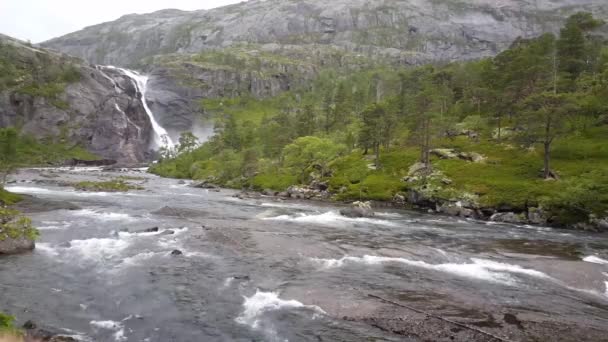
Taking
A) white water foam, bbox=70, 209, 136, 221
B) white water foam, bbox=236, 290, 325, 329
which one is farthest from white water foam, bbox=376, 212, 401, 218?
white water foam, bbox=236, 290, 325, 329

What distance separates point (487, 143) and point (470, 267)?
2179 inches

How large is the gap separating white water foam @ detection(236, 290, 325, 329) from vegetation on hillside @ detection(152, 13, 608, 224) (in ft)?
136

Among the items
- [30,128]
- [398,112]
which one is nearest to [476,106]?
[398,112]

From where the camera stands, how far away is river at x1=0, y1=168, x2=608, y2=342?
16.8 metres

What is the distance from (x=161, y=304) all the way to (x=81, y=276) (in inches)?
249

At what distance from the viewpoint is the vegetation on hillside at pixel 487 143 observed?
181ft

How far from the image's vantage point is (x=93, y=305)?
60.5 feet

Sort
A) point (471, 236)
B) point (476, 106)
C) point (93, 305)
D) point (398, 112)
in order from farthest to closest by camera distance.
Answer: point (476, 106), point (398, 112), point (471, 236), point (93, 305)

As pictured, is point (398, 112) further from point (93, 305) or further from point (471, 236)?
point (93, 305)

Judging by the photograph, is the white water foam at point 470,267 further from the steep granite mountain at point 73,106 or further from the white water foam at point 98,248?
the steep granite mountain at point 73,106

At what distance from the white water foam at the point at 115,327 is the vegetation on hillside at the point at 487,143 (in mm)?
48525

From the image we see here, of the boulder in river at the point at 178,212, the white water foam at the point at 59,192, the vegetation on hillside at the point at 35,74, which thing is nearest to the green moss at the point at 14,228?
the boulder in river at the point at 178,212

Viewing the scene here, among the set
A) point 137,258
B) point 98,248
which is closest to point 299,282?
point 137,258

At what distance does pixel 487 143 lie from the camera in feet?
249
